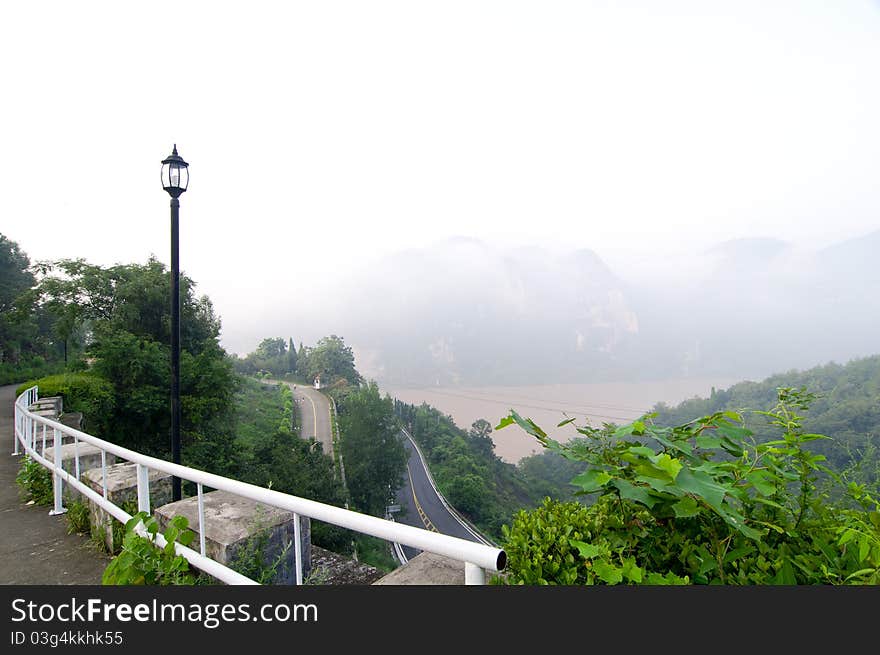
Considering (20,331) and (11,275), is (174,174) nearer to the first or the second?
(20,331)

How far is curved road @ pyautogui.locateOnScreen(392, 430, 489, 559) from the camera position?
164ft

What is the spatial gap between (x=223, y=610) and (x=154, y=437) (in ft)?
54.8

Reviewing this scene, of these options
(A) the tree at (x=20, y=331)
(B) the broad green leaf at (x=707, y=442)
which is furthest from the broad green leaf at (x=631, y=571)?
(A) the tree at (x=20, y=331)

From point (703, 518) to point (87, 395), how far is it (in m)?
15.7

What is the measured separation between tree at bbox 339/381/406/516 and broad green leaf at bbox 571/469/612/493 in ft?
135

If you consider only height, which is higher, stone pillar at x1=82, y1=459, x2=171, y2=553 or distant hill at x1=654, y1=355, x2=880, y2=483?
stone pillar at x1=82, y1=459, x2=171, y2=553

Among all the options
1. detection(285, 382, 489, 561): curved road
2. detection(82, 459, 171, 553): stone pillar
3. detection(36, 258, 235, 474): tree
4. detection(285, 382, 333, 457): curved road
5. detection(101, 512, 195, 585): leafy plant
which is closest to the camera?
detection(101, 512, 195, 585): leafy plant

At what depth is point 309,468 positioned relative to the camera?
28047mm

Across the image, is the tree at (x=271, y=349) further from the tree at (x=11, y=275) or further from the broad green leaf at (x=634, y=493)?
the broad green leaf at (x=634, y=493)

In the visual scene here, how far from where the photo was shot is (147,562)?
204 cm

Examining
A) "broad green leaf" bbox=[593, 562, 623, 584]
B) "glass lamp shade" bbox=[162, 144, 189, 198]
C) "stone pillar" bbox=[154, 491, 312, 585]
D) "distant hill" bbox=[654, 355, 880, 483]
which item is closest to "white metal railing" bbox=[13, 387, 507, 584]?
"stone pillar" bbox=[154, 491, 312, 585]

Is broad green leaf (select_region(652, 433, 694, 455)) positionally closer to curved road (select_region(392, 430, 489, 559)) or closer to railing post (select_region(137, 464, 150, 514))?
railing post (select_region(137, 464, 150, 514))

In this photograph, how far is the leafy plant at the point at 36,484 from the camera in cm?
468

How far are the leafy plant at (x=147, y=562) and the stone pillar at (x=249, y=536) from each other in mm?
209
